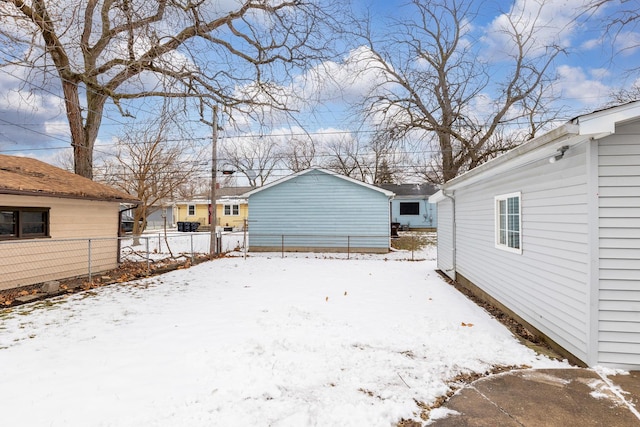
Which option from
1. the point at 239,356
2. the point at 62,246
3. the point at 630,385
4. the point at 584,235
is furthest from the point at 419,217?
the point at 239,356

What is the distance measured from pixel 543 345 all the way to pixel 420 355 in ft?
5.53

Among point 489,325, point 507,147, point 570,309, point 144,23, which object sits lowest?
point 489,325

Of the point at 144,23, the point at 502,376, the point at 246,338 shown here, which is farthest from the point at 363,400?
the point at 144,23

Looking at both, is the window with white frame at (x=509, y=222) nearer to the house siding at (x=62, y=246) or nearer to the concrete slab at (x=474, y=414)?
the concrete slab at (x=474, y=414)

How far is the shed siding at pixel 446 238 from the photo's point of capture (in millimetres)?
9461

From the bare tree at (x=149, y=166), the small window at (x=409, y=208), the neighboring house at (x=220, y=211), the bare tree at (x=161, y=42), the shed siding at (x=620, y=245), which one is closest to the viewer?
the shed siding at (x=620, y=245)

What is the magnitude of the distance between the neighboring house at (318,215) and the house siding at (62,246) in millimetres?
6984

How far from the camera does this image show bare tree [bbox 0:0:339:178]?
4.62 m

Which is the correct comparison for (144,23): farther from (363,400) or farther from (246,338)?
(363,400)

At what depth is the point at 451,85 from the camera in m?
19.1

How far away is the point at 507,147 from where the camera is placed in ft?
60.7

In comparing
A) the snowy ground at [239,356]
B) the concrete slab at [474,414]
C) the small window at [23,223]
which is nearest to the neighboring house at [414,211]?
the snowy ground at [239,356]

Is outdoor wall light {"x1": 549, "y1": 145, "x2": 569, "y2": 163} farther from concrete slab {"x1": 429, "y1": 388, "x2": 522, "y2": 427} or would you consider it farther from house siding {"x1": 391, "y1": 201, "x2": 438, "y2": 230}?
house siding {"x1": 391, "y1": 201, "x2": 438, "y2": 230}

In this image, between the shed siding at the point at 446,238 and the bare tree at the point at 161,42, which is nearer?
the bare tree at the point at 161,42
